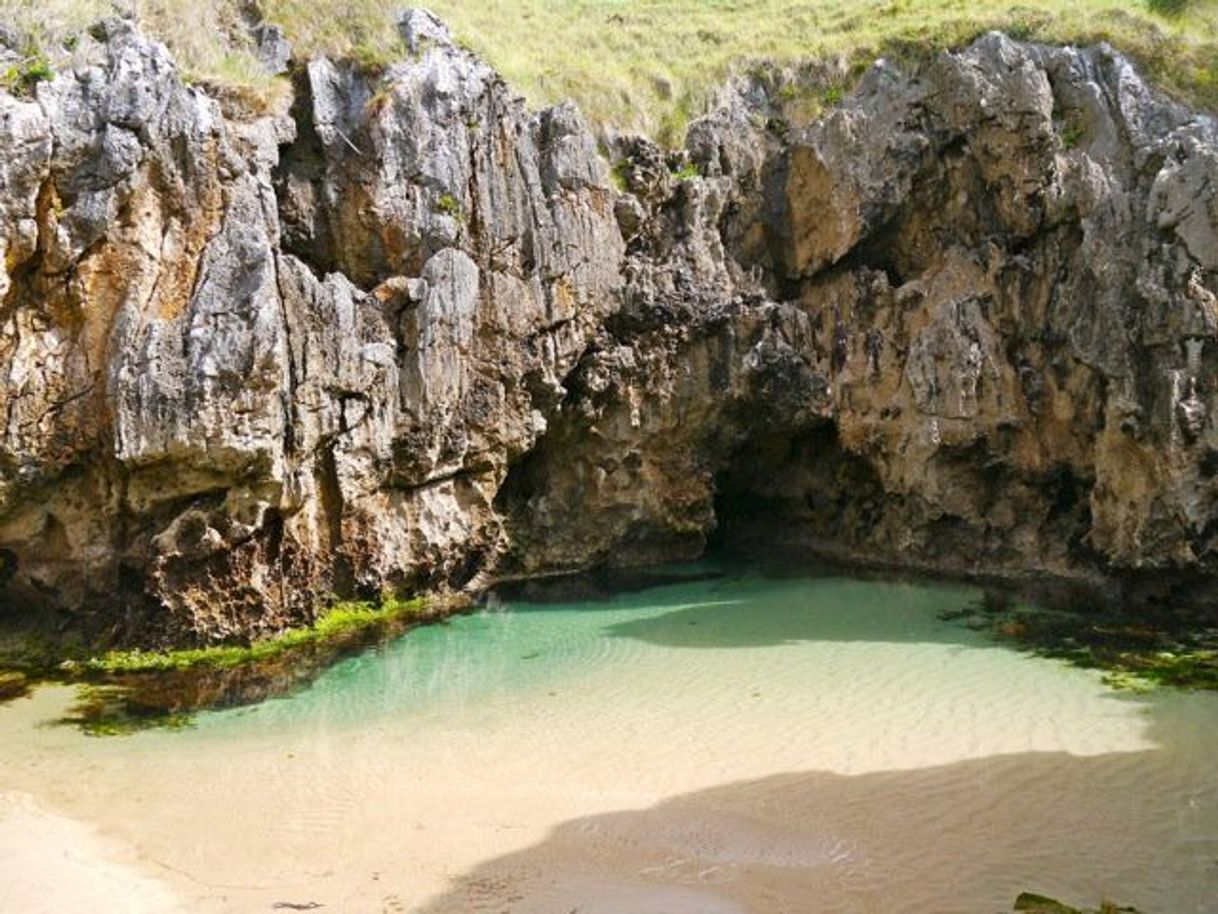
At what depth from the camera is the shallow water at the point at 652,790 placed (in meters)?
8.19

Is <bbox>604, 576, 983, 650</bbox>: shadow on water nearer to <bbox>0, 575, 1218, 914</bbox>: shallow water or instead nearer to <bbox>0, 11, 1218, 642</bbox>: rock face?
<bbox>0, 575, 1218, 914</bbox>: shallow water

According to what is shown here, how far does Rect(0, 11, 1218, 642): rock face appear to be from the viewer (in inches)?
681

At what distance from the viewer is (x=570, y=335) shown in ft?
73.3

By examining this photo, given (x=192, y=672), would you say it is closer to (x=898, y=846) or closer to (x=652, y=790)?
(x=652, y=790)

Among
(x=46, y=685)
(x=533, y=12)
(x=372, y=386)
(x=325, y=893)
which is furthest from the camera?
(x=533, y=12)

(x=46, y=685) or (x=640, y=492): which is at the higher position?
(x=640, y=492)

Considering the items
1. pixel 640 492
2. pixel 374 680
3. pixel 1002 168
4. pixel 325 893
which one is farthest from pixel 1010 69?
pixel 325 893

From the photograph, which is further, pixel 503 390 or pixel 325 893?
pixel 503 390

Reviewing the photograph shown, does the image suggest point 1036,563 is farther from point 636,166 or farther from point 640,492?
point 636,166

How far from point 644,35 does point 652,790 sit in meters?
25.5

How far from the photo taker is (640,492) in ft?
77.8

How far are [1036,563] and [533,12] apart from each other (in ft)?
76.4

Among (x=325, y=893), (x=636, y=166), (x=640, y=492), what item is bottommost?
(x=325, y=893)

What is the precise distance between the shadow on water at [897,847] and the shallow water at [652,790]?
0.03m
